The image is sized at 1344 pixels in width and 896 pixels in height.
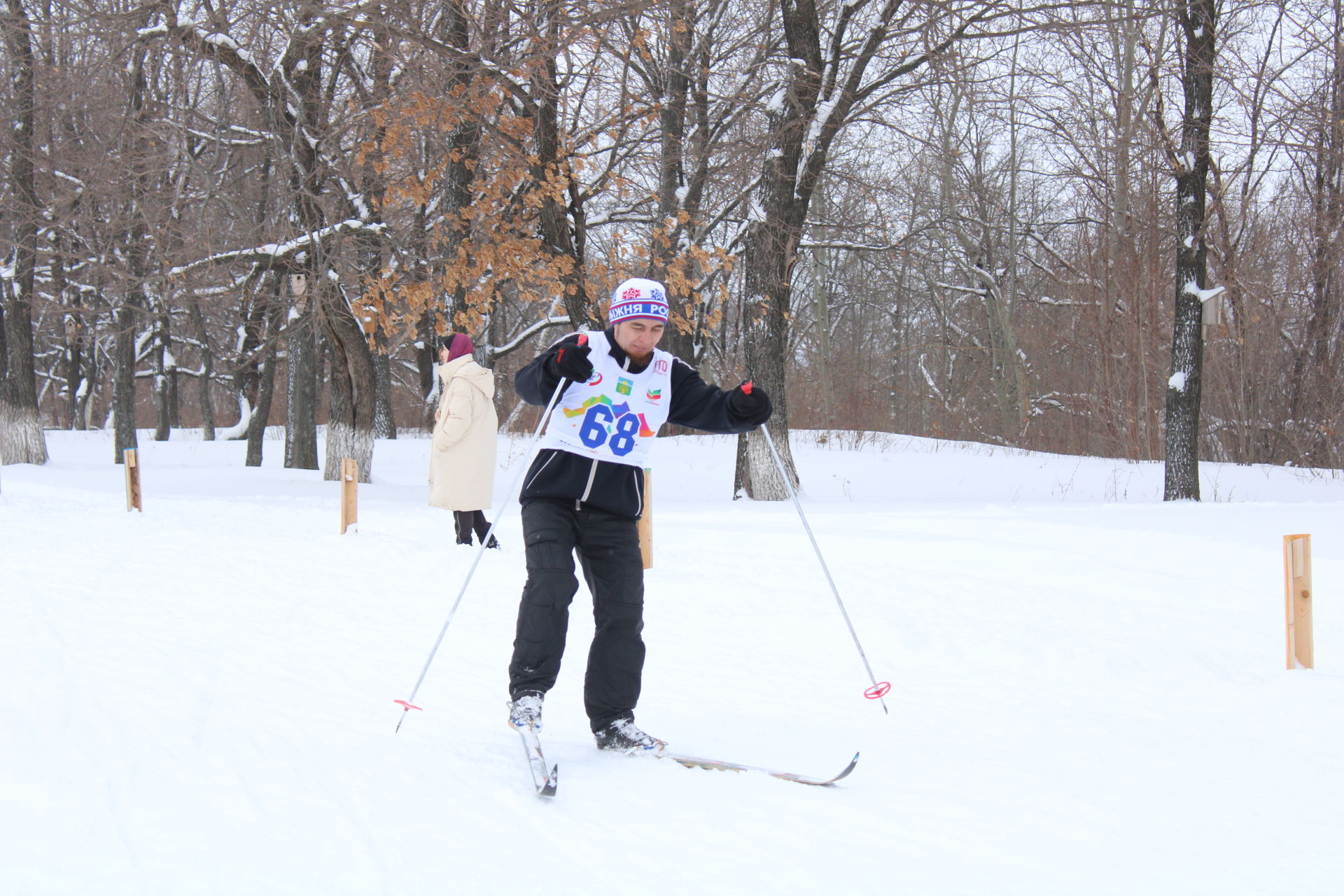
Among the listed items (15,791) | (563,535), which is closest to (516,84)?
(563,535)

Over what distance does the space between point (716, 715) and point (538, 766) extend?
4.85ft

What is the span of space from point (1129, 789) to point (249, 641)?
450cm

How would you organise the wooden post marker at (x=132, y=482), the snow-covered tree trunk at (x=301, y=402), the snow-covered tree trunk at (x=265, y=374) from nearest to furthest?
the wooden post marker at (x=132, y=482) → the snow-covered tree trunk at (x=301, y=402) → the snow-covered tree trunk at (x=265, y=374)

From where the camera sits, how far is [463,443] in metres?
8.98

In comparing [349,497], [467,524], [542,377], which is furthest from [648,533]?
[542,377]

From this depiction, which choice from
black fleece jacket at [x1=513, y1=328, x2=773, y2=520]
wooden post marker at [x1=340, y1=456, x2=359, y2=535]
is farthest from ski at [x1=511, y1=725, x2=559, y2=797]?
wooden post marker at [x1=340, y1=456, x2=359, y2=535]

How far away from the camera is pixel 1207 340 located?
64.3 feet

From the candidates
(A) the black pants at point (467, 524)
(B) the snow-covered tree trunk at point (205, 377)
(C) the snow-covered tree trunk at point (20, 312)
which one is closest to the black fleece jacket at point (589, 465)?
(A) the black pants at point (467, 524)

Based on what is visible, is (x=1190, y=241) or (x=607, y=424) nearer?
(x=607, y=424)

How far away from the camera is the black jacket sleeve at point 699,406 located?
4281 mm

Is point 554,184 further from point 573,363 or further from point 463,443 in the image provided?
point 573,363

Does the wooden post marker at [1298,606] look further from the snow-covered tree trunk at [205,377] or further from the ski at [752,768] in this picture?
the snow-covered tree trunk at [205,377]

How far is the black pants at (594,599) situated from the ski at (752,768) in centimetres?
31

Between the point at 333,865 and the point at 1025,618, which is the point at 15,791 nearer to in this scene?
the point at 333,865
